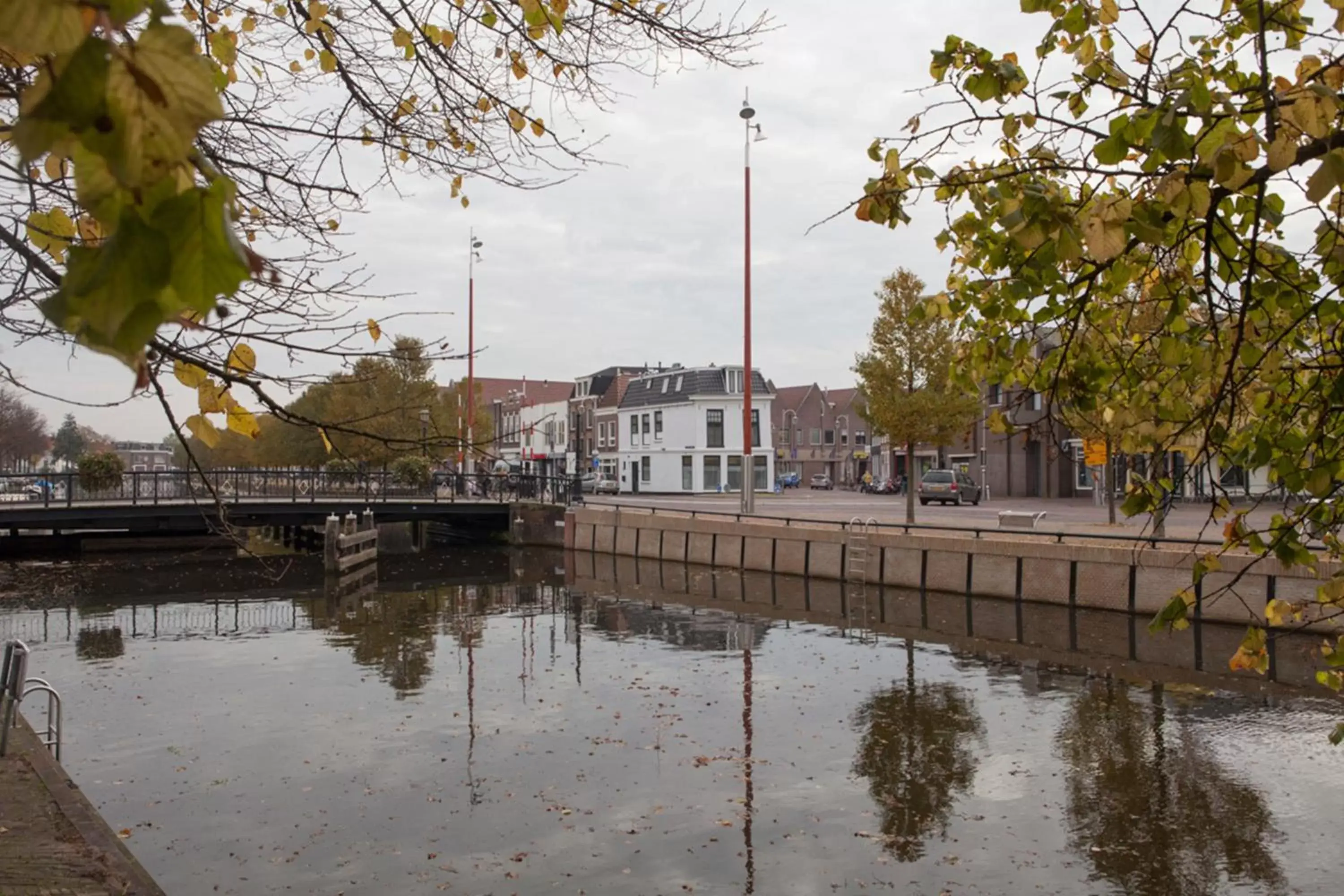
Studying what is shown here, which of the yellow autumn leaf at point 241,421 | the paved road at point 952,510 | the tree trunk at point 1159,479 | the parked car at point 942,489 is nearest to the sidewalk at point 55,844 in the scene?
the yellow autumn leaf at point 241,421

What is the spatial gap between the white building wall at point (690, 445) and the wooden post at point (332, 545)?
36.5m

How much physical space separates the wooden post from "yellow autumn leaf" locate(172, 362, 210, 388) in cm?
2891

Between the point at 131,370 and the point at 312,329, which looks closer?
the point at 131,370

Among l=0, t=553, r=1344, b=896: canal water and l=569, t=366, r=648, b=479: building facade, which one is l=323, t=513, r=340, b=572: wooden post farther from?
l=569, t=366, r=648, b=479: building facade

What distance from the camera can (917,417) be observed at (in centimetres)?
3297

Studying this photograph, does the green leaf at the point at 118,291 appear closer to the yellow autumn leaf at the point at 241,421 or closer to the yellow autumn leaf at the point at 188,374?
the yellow autumn leaf at the point at 188,374

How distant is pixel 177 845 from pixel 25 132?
9.21m

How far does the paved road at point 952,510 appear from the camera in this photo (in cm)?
2978

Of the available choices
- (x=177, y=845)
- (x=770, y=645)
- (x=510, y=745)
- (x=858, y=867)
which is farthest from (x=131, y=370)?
(x=770, y=645)

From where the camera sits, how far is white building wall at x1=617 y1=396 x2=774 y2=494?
6725cm

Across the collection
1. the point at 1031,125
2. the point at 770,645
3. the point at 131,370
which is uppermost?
the point at 1031,125

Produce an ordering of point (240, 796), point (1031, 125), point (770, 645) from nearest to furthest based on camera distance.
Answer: point (1031, 125)
point (240, 796)
point (770, 645)

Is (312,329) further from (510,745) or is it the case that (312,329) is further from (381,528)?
(381,528)

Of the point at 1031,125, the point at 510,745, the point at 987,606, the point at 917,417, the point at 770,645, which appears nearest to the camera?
the point at 1031,125
